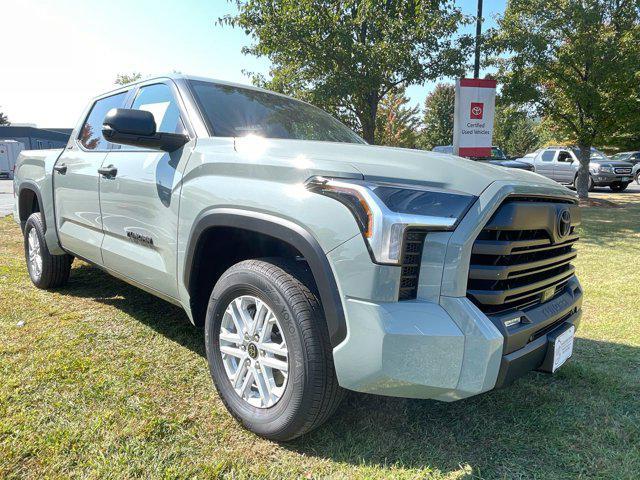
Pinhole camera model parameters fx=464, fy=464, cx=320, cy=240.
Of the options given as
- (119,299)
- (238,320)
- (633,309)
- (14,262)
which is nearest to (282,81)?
(14,262)

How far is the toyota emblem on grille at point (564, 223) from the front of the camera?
2191mm

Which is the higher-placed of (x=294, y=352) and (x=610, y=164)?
(x=610, y=164)

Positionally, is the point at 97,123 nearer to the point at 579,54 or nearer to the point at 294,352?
the point at 294,352

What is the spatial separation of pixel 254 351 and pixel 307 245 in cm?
66

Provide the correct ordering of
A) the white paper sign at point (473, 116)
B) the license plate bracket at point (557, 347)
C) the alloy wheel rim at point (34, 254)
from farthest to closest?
the white paper sign at point (473, 116) < the alloy wheel rim at point (34, 254) < the license plate bracket at point (557, 347)

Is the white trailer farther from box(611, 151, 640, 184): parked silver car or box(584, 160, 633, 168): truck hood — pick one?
box(611, 151, 640, 184): parked silver car

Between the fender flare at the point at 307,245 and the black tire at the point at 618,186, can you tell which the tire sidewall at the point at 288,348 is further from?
the black tire at the point at 618,186

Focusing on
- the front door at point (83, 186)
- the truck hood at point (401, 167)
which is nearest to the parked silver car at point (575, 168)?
the front door at point (83, 186)

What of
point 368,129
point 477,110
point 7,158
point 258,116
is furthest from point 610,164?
point 7,158

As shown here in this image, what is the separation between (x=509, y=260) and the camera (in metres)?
1.92

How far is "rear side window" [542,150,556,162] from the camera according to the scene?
62.7ft

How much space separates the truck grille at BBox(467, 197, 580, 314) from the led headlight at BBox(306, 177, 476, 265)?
18 cm

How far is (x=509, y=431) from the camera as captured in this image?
7.54 feet

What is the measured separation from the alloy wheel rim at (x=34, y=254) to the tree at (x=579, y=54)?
33.1 ft
